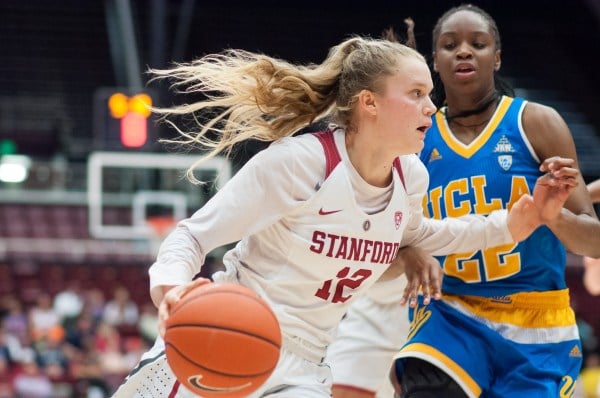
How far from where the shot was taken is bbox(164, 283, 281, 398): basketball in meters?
2.94

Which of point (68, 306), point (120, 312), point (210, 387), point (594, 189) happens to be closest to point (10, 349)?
point (68, 306)

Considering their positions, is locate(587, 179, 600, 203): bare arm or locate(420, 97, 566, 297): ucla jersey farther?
locate(587, 179, 600, 203): bare arm

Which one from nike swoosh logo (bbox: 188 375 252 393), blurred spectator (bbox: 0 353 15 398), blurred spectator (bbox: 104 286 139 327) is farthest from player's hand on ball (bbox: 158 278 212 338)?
blurred spectator (bbox: 104 286 139 327)

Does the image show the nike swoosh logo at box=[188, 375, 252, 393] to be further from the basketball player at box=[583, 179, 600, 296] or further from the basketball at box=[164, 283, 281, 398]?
the basketball player at box=[583, 179, 600, 296]

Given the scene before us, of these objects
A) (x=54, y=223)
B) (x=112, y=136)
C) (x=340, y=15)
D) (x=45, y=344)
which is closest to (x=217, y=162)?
(x=112, y=136)

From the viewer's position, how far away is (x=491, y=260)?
13.1ft

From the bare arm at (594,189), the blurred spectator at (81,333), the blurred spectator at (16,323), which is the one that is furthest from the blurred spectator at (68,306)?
the bare arm at (594,189)

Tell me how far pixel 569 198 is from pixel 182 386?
1616mm

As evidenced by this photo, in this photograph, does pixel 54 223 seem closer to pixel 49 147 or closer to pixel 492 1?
pixel 49 147

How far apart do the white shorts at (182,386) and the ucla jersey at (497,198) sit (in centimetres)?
88

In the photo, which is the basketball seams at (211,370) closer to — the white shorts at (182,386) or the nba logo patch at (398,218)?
the white shorts at (182,386)

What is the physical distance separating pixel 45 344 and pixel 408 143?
12026 mm

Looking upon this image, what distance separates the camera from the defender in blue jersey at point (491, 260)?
12.6 feet

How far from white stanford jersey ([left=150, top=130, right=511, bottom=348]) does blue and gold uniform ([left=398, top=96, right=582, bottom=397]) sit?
0.49m
